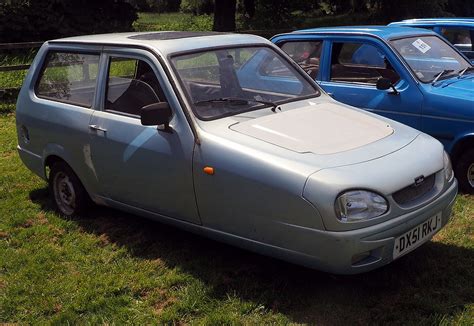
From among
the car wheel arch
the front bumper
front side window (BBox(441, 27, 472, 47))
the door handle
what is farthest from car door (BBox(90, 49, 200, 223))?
front side window (BBox(441, 27, 472, 47))

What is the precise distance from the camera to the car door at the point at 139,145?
12.9ft

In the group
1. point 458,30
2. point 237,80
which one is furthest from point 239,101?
point 458,30

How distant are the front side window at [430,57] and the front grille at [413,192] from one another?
2343mm

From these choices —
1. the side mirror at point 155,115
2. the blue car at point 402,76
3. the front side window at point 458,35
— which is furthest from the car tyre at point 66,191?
the front side window at point 458,35

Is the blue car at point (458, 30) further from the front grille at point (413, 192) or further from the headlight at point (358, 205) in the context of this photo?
the headlight at point (358, 205)

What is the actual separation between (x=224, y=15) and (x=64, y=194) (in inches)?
765

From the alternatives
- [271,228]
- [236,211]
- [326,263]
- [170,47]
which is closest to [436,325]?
[326,263]

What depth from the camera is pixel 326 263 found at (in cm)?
330

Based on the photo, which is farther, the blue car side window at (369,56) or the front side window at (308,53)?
the front side window at (308,53)

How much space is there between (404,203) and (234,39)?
2.07m

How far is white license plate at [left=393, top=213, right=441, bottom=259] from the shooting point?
3391mm

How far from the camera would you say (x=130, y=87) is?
4469 millimetres

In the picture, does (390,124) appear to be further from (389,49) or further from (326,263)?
(389,49)

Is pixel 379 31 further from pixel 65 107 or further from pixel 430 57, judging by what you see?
pixel 65 107
